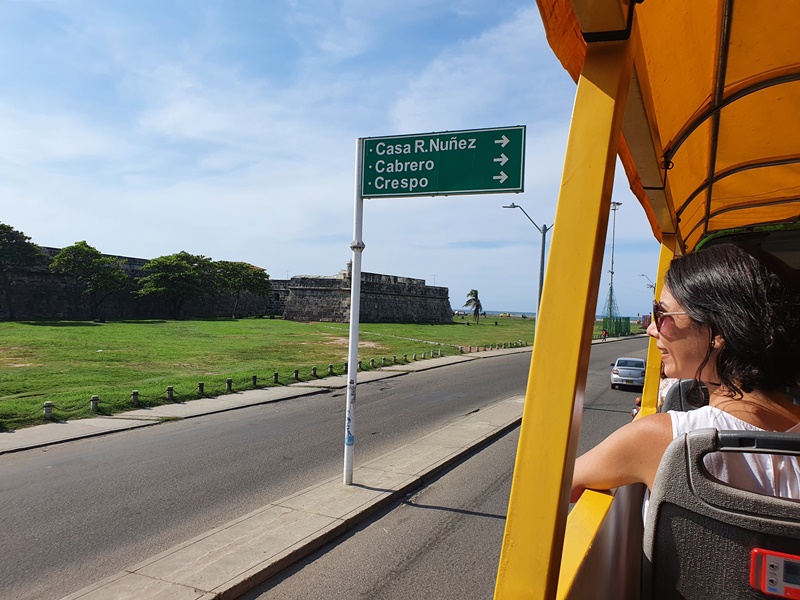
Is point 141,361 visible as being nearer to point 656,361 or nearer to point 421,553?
point 421,553

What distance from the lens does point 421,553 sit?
5.18 meters

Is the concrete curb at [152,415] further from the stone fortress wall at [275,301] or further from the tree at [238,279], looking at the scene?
the tree at [238,279]

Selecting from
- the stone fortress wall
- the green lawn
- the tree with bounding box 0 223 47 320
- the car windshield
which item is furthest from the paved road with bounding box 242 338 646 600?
the stone fortress wall

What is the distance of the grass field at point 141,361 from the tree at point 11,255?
687 cm

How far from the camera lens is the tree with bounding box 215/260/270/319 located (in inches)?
2203

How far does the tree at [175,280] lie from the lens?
47.0m

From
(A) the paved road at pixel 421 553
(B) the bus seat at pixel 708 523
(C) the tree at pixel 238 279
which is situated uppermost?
(C) the tree at pixel 238 279

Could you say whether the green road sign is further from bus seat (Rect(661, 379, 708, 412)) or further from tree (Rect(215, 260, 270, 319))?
tree (Rect(215, 260, 270, 319))

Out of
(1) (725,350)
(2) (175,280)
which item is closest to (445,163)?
(1) (725,350)

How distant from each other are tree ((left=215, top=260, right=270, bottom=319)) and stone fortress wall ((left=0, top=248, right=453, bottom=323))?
1026 millimetres

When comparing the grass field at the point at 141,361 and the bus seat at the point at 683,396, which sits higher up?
the bus seat at the point at 683,396

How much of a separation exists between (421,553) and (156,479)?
4.30 meters

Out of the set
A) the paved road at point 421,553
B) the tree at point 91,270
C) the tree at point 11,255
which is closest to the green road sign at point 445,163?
the paved road at point 421,553

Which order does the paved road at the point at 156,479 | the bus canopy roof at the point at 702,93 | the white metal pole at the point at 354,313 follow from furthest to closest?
the white metal pole at the point at 354,313
the paved road at the point at 156,479
the bus canopy roof at the point at 702,93
